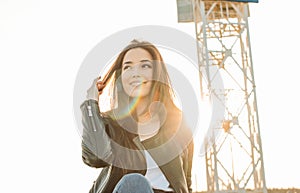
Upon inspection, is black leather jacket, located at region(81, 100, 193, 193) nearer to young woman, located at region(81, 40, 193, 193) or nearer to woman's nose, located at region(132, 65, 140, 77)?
young woman, located at region(81, 40, 193, 193)

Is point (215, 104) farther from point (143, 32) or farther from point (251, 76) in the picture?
point (143, 32)

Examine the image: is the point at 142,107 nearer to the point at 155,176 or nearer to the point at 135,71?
the point at 135,71

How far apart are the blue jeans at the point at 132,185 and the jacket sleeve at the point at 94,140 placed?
6.5 inches

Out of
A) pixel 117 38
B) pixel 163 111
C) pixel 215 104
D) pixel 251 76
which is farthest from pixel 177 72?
pixel 251 76

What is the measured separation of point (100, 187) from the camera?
146 cm

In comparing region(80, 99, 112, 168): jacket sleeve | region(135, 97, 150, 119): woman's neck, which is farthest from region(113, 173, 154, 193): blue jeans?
region(135, 97, 150, 119): woman's neck

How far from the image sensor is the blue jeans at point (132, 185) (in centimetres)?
122

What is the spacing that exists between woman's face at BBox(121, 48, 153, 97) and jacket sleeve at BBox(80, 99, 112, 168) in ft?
0.74

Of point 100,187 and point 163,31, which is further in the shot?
point 163,31

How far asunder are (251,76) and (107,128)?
5.81 metres

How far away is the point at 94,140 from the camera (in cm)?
137

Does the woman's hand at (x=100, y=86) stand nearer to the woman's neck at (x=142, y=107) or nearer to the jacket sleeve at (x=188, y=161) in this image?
the woman's neck at (x=142, y=107)

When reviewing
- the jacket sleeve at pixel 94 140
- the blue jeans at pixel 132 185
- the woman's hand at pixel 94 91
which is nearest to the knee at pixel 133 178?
the blue jeans at pixel 132 185

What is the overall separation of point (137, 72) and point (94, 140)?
32 centimetres
